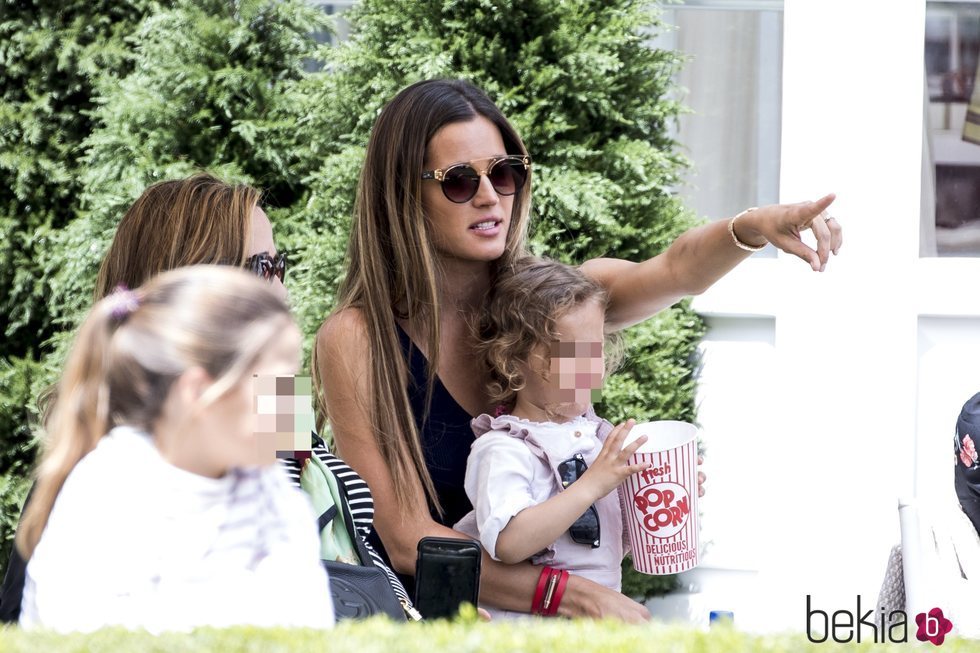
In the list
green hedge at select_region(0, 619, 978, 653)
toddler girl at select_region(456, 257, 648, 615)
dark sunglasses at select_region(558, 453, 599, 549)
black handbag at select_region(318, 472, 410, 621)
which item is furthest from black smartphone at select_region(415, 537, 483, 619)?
green hedge at select_region(0, 619, 978, 653)

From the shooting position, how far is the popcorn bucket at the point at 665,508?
2320 millimetres

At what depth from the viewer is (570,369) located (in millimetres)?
2516

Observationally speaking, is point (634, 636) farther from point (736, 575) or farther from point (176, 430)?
point (736, 575)

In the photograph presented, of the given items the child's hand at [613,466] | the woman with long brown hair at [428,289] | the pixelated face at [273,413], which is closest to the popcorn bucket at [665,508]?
the child's hand at [613,466]

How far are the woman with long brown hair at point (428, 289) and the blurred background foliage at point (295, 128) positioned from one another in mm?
2026

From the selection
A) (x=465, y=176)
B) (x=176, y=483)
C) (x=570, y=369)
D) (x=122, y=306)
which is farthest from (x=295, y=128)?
(x=176, y=483)

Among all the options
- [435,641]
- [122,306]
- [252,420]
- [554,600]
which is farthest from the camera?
[554,600]

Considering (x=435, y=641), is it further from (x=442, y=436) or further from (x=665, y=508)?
(x=442, y=436)

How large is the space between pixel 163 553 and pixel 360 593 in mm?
526

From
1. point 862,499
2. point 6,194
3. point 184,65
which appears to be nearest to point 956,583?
point 862,499

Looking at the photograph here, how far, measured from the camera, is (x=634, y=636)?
1.47m

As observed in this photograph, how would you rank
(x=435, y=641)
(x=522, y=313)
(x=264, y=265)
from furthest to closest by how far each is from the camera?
(x=522, y=313)
(x=264, y=265)
(x=435, y=641)

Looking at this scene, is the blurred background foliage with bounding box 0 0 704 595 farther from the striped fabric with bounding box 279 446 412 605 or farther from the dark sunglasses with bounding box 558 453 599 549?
the striped fabric with bounding box 279 446 412 605

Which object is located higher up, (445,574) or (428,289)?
(428,289)
